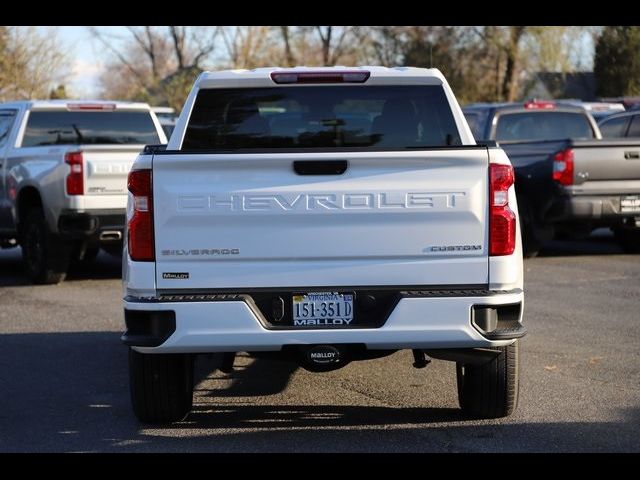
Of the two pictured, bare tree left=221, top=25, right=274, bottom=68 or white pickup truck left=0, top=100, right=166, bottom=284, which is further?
bare tree left=221, top=25, right=274, bottom=68

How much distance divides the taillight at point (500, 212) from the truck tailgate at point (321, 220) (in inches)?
1.7

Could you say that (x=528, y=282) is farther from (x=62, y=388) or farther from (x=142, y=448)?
(x=142, y=448)

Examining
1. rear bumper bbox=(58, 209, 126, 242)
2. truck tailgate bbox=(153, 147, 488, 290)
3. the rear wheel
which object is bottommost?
the rear wheel

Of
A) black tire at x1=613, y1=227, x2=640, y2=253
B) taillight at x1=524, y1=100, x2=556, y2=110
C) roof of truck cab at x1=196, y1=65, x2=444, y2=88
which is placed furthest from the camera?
taillight at x1=524, y1=100, x2=556, y2=110

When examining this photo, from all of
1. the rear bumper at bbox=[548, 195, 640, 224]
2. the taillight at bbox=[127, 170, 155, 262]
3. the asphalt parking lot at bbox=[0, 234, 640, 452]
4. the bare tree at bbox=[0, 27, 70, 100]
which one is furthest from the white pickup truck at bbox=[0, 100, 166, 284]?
the bare tree at bbox=[0, 27, 70, 100]

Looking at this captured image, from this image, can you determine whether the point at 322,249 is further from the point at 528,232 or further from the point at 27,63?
the point at 27,63

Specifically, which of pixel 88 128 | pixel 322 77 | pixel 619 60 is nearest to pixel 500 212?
pixel 322 77

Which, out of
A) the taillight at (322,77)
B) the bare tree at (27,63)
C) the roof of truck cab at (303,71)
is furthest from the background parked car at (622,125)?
the bare tree at (27,63)

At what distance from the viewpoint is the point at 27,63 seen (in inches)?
1547

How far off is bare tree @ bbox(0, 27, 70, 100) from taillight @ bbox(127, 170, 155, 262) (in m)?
32.2

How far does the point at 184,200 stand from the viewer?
5926 millimetres

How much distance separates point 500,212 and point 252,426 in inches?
72.6

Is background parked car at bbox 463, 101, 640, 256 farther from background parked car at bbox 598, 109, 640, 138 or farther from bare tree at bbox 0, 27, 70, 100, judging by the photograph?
bare tree at bbox 0, 27, 70, 100

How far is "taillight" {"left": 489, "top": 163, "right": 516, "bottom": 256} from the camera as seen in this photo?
5.95m
